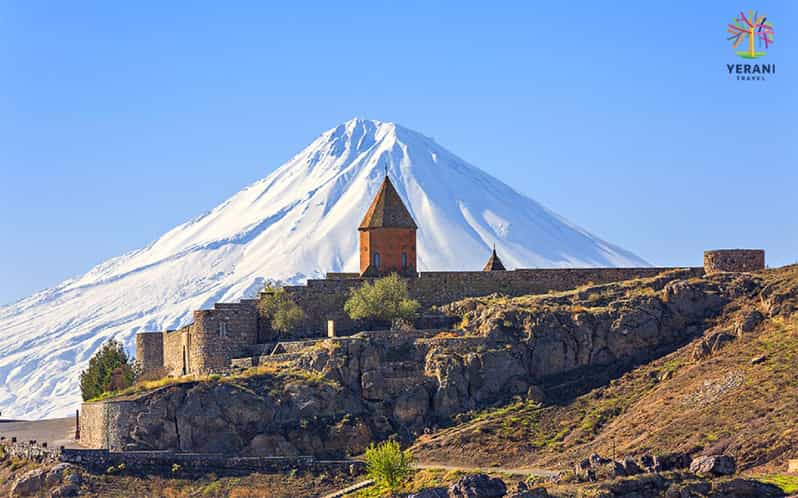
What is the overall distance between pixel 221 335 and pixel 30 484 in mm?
13652

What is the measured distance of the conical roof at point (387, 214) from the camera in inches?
3337

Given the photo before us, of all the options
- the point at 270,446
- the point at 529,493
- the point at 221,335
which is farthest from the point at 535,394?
the point at 529,493

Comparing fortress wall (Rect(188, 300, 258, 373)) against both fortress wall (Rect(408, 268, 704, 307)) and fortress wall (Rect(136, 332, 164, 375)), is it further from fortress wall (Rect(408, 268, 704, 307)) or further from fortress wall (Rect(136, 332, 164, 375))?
fortress wall (Rect(136, 332, 164, 375))

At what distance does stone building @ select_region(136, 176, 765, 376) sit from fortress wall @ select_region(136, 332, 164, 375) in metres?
1.16

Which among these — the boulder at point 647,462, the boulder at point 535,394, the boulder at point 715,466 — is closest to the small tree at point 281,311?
the boulder at point 535,394

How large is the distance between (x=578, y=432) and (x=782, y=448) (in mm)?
10349

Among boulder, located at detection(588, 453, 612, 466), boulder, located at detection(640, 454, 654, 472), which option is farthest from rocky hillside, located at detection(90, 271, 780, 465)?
boulder, located at detection(640, 454, 654, 472)

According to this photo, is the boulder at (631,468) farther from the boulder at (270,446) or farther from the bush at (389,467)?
the boulder at (270,446)

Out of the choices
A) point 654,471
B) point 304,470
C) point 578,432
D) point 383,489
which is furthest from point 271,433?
point 654,471

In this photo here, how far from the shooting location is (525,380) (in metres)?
75.1

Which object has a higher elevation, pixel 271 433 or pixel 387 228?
pixel 387 228

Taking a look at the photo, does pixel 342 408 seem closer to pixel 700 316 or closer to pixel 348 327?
pixel 348 327

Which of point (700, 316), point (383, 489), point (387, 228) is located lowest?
point (383, 489)

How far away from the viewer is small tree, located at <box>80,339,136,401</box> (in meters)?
86.1
